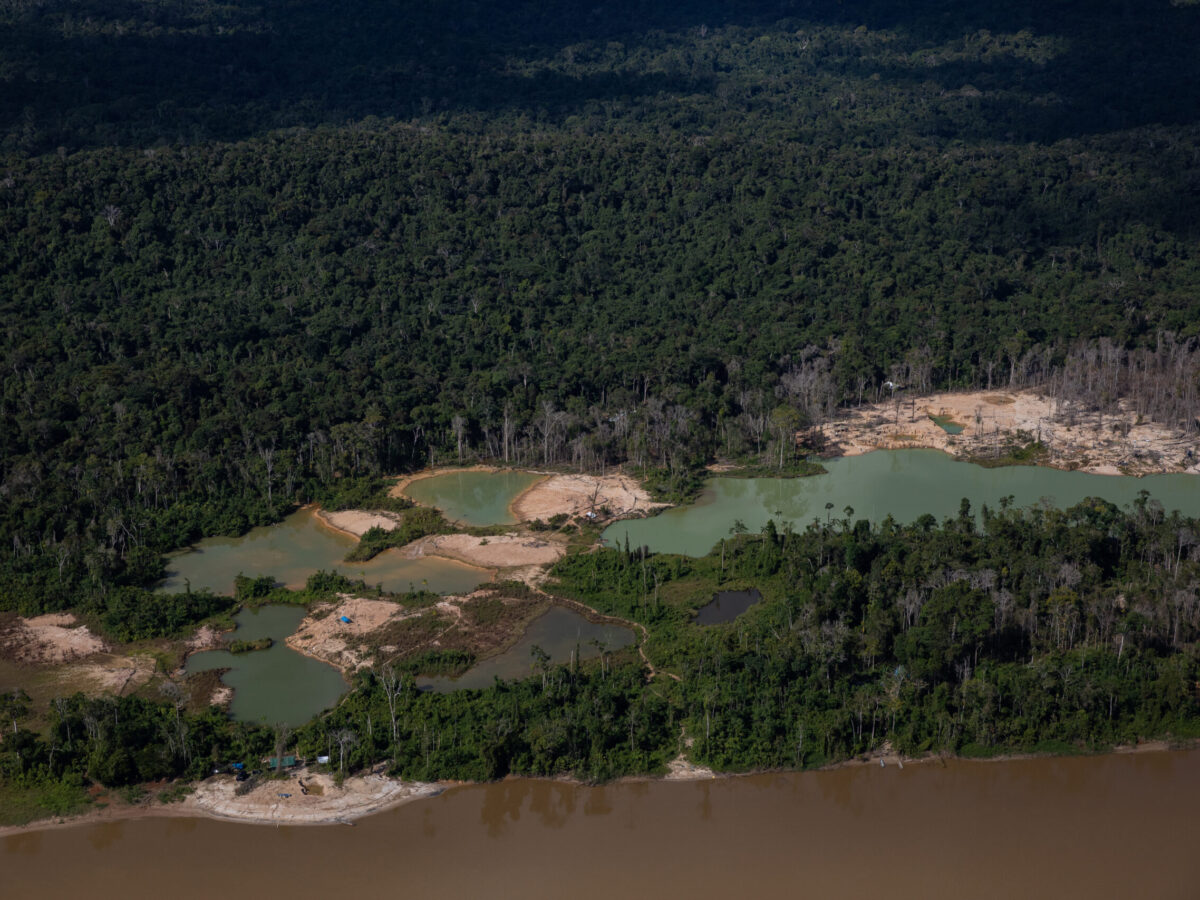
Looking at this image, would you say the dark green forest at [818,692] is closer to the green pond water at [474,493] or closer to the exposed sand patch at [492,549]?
the exposed sand patch at [492,549]

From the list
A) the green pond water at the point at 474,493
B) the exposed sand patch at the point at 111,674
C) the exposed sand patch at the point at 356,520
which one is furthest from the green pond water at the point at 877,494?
the exposed sand patch at the point at 111,674

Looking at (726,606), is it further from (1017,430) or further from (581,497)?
(1017,430)

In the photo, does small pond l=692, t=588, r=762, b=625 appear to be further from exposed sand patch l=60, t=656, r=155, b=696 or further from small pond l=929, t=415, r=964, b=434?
small pond l=929, t=415, r=964, b=434

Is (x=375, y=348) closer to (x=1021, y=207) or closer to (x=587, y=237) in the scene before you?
(x=587, y=237)

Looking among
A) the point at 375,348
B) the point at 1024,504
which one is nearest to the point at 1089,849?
the point at 1024,504

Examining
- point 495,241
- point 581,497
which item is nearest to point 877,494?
point 581,497

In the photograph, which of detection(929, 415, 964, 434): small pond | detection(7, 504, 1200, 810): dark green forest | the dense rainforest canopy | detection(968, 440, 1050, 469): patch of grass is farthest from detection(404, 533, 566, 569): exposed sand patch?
detection(929, 415, 964, 434): small pond

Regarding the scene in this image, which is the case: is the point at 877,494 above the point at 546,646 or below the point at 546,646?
below
